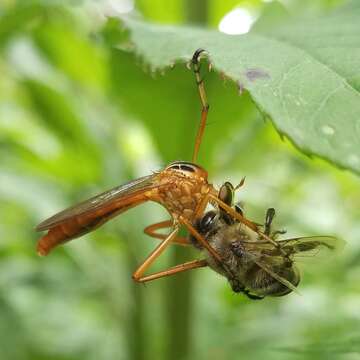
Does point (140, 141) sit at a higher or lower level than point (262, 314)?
higher

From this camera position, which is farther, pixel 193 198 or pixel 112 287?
pixel 112 287

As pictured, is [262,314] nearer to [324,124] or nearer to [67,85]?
[67,85]

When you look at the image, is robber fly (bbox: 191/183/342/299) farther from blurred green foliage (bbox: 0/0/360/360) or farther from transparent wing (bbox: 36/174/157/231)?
blurred green foliage (bbox: 0/0/360/360)

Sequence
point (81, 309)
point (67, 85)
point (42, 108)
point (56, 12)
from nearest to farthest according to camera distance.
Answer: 1. point (56, 12)
2. point (42, 108)
3. point (67, 85)
4. point (81, 309)

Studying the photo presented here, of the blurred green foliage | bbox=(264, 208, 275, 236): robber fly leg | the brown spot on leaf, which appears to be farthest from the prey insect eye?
the brown spot on leaf

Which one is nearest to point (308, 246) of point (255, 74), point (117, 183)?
point (255, 74)

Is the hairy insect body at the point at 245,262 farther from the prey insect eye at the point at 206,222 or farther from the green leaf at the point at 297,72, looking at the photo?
the green leaf at the point at 297,72

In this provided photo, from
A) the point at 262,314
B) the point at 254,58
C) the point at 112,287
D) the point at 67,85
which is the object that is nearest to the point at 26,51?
the point at 67,85
